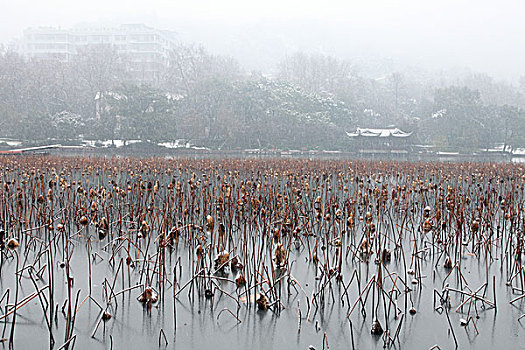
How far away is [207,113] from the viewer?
35.3 meters

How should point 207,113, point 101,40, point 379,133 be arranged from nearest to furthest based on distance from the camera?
point 379,133 → point 207,113 → point 101,40

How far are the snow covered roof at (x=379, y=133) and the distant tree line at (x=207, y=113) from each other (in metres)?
1.09

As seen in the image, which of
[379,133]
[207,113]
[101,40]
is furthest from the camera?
[101,40]

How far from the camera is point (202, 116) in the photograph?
34625 mm

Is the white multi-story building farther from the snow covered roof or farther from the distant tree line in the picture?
the snow covered roof

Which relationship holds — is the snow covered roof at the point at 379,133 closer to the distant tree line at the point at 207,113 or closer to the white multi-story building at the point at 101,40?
the distant tree line at the point at 207,113

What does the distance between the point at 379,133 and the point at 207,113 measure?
13228mm

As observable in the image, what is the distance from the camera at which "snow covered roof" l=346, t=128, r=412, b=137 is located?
34.5 meters

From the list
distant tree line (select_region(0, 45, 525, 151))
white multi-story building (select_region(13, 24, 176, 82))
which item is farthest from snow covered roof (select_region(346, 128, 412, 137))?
white multi-story building (select_region(13, 24, 176, 82))

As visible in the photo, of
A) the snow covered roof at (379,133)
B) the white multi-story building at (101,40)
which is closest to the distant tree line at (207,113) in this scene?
the snow covered roof at (379,133)

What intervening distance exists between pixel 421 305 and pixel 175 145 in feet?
101

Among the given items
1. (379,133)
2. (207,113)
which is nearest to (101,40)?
(207,113)

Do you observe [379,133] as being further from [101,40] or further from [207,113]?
[101,40]

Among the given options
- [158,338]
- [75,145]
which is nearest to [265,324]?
[158,338]
